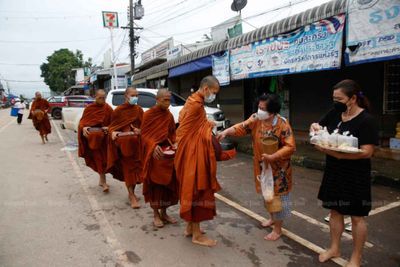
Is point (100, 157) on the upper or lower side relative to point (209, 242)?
upper

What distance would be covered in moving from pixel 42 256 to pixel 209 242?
66.4 inches

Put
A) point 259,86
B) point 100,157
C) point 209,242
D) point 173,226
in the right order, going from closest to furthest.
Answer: point 209,242 < point 173,226 < point 100,157 < point 259,86

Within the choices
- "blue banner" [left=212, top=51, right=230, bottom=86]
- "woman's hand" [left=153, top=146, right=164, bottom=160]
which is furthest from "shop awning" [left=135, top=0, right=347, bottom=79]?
"woman's hand" [left=153, top=146, right=164, bottom=160]

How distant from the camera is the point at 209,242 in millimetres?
3469

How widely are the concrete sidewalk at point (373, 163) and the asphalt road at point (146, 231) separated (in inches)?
9.9

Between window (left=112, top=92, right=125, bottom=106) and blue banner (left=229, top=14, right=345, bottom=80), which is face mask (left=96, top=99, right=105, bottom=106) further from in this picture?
blue banner (left=229, top=14, right=345, bottom=80)

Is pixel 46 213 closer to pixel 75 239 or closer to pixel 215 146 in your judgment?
pixel 75 239

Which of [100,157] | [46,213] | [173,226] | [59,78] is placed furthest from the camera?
[59,78]

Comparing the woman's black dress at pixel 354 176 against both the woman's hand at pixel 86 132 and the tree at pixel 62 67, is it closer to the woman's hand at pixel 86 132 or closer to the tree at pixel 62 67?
the woman's hand at pixel 86 132

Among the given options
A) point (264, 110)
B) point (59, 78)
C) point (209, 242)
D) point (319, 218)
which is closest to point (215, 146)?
point (264, 110)

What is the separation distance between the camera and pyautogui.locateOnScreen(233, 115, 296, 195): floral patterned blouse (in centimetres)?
328

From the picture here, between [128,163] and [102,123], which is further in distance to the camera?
[102,123]

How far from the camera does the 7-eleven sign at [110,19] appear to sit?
19.3 meters

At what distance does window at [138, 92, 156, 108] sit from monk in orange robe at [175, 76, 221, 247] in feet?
20.0
